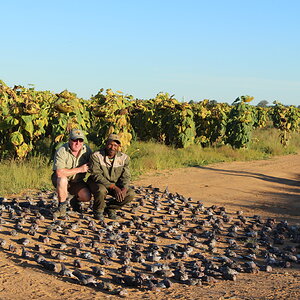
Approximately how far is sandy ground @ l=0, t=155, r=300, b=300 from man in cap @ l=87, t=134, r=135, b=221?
1.53 metres

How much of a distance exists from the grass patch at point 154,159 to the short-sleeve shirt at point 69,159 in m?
2.19

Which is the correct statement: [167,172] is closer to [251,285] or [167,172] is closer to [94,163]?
[94,163]

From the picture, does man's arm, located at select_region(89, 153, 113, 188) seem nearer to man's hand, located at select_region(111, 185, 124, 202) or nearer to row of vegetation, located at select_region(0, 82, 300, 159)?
man's hand, located at select_region(111, 185, 124, 202)

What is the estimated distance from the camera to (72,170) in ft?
21.0

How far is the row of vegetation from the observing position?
32.1ft

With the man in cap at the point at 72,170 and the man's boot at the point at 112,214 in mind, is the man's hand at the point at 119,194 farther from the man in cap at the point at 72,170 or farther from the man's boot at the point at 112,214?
the man in cap at the point at 72,170

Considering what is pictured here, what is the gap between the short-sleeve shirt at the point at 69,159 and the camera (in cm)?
642

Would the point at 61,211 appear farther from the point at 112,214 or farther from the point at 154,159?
the point at 154,159

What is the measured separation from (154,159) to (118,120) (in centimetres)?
250

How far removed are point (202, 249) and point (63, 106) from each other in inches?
193

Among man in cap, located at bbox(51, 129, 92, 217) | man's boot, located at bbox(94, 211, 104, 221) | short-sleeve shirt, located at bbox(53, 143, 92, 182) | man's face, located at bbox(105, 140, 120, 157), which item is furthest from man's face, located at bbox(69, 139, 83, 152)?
man's boot, located at bbox(94, 211, 104, 221)

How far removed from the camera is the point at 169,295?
3961 mm

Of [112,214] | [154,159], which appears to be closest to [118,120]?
[154,159]

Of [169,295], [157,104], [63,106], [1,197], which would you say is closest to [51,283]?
[169,295]
